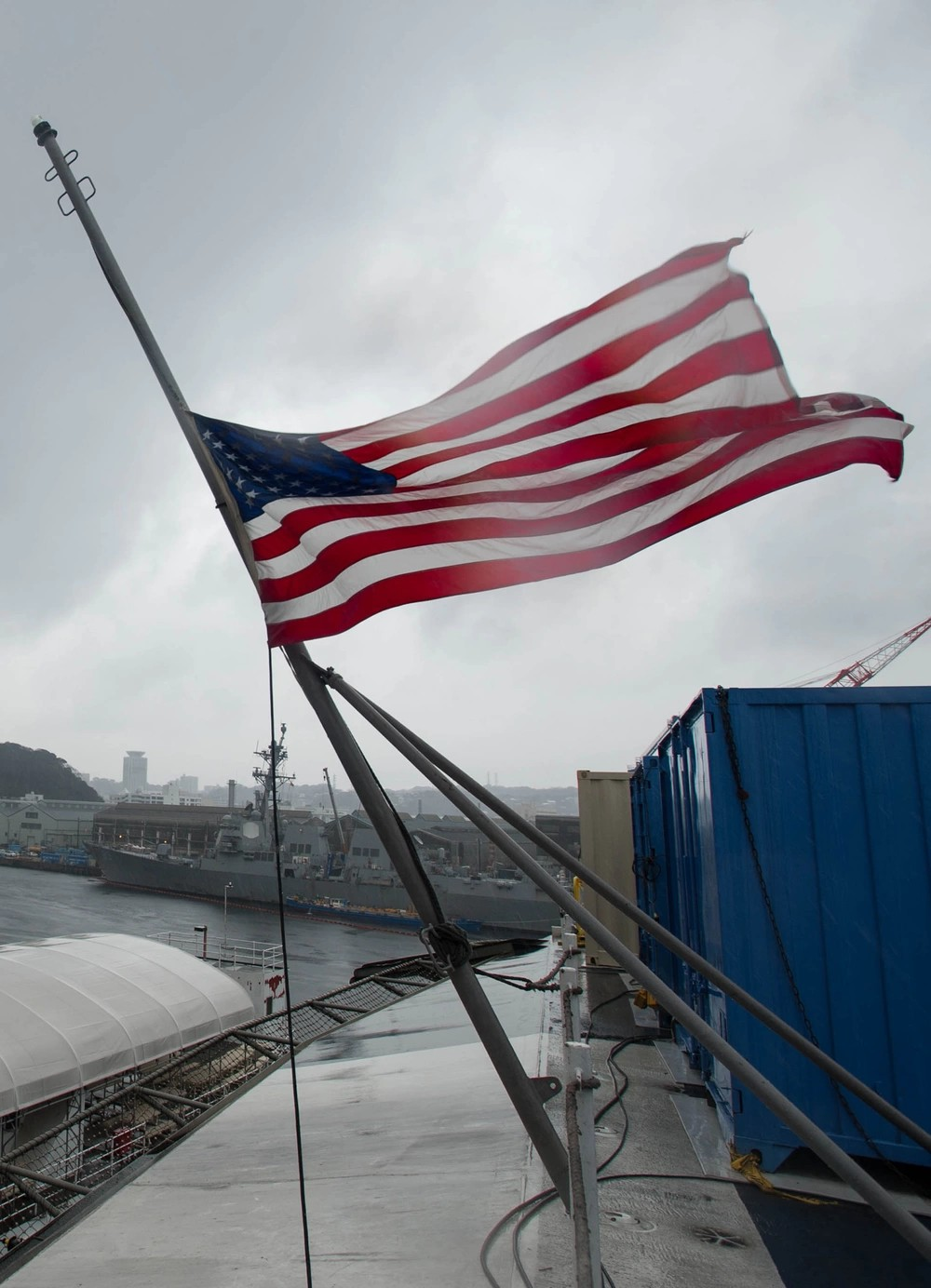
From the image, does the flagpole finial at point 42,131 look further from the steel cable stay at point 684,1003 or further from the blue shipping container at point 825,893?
the blue shipping container at point 825,893

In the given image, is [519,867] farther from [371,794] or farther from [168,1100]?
[168,1100]

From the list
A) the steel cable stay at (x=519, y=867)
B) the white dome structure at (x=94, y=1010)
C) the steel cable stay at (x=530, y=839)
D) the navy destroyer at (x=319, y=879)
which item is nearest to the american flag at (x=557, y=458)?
the steel cable stay at (x=519, y=867)

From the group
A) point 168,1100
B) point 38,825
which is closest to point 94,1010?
point 168,1100

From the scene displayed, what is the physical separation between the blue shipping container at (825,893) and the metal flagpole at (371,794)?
208cm

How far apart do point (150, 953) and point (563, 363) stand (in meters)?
20.8

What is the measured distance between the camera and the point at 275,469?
9.72 feet

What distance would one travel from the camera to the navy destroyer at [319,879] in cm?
5841

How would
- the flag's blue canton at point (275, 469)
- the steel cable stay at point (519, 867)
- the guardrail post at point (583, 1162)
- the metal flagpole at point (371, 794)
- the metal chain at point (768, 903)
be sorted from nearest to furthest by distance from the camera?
the guardrail post at point (583, 1162)
the steel cable stay at point (519, 867)
the metal flagpole at point (371, 794)
the flag's blue canton at point (275, 469)
the metal chain at point (768, 903)

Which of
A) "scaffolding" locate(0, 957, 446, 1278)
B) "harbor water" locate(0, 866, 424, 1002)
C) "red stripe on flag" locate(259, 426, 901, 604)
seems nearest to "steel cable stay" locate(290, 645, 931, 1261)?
"red stripe on flag" locate(259, 426, 901, 604)

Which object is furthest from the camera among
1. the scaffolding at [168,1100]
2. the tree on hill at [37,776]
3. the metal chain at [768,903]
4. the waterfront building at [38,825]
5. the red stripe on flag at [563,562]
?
the tree on hill at [37,776]

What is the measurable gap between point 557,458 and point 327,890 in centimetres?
6950

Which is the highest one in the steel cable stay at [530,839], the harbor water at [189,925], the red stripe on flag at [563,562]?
the red stripe on flag at [563,562]

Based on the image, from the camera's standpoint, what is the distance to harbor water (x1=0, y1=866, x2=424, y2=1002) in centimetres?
4434

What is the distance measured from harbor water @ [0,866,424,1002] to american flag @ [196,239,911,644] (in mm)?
35886
